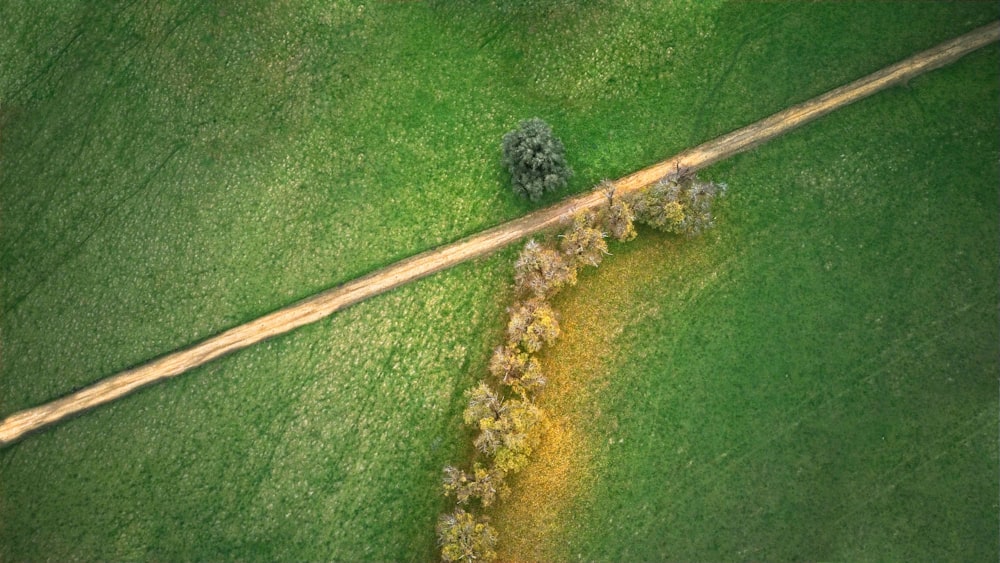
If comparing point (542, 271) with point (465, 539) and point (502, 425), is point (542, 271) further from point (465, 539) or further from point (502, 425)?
point (465, 539)

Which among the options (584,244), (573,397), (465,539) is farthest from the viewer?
(573,397)

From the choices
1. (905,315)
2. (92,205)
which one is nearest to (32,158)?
(92,205)

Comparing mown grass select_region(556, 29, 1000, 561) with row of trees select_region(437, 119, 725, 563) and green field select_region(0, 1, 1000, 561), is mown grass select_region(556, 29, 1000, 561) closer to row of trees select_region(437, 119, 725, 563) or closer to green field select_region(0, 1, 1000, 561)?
green field select_region(0, 1, 1000, 561)

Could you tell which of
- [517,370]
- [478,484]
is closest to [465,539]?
[478,484]

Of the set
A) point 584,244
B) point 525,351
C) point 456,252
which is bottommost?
point 525,351

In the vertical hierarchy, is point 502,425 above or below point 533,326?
below

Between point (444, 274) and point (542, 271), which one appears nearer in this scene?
point (542, 271)

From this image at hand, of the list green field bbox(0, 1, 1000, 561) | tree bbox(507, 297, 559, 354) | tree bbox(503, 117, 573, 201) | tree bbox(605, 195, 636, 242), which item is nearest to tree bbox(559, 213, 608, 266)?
tree bbox(605, 195, 636, 242)
